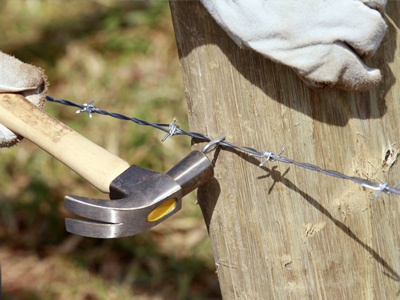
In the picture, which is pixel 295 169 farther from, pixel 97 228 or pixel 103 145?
pixel 103 145

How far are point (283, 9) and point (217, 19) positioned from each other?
0.15m

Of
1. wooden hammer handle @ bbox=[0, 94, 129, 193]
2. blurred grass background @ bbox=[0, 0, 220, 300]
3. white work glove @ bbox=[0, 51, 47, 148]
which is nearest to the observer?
wooden hammer handle @ bbox=[0, 94, 129, 193]

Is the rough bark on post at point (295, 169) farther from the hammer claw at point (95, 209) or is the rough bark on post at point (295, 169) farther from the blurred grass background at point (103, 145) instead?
the blurred grass background at point (103, 145)

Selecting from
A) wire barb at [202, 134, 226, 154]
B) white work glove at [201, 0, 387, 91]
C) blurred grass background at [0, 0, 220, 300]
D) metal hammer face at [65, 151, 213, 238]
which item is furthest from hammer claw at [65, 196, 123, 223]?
blurred grass background at [0, 0, 220, 300]

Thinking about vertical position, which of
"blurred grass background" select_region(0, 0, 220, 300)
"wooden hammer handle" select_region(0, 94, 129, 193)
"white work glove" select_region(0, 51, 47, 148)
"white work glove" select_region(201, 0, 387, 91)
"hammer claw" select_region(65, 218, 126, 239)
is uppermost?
"white work glove" select_region(201, 0, 387, 91)

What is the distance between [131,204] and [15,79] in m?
0.45

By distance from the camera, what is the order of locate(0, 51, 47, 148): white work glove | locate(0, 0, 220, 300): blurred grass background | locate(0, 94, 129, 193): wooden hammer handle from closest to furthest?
1. locate(0, 94, 129, 193): wooden hammer handle
2. locate(0, 51, 47, 148): white work glove
3. locate(0, 0, 220, 300): blurred grass background

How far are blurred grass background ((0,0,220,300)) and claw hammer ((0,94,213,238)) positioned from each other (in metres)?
1.75

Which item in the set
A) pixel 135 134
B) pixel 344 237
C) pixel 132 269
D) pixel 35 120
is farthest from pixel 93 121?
pixel 344 237

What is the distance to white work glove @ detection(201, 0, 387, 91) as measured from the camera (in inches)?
44.3

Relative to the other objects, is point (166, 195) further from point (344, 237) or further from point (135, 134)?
point (135, 134)

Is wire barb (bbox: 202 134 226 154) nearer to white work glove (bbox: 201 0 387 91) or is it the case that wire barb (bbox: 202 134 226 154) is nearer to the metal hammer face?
the metal hammer face

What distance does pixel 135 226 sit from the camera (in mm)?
1243

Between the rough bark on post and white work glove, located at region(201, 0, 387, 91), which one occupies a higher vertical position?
white work glove, located at region(201, 0, 387, 91)
